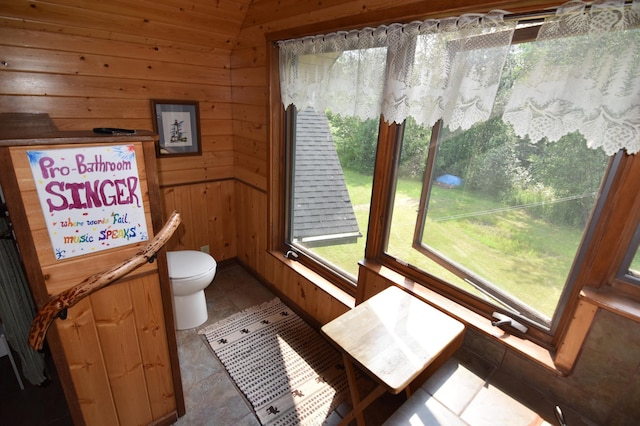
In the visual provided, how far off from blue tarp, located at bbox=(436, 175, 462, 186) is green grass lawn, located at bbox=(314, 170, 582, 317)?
3cm

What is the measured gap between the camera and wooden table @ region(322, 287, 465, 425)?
106 cm

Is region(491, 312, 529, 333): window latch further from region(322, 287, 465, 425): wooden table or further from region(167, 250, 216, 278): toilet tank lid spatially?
region(167, 250, 216, 278): toilet tank lid

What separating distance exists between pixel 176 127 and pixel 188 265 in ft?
3.68

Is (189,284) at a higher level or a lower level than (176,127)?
lower

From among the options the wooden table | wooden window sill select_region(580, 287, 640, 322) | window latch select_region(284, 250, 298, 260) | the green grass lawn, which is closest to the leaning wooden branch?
the wooden table

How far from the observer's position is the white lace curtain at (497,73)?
844mm

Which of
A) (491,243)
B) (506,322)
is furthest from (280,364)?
(491,243)

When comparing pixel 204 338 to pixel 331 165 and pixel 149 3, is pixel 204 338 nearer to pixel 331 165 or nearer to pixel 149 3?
pixel 331 165

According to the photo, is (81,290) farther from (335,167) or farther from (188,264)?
(335,167)

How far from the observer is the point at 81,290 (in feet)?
3.36

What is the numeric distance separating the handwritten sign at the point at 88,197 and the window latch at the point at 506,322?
1559 mm

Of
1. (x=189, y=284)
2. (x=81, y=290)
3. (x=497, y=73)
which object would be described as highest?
(x=497, y=73)

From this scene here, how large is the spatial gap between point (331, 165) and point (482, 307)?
127 centimetres

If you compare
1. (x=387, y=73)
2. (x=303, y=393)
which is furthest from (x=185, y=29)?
(x=303, y=393)
